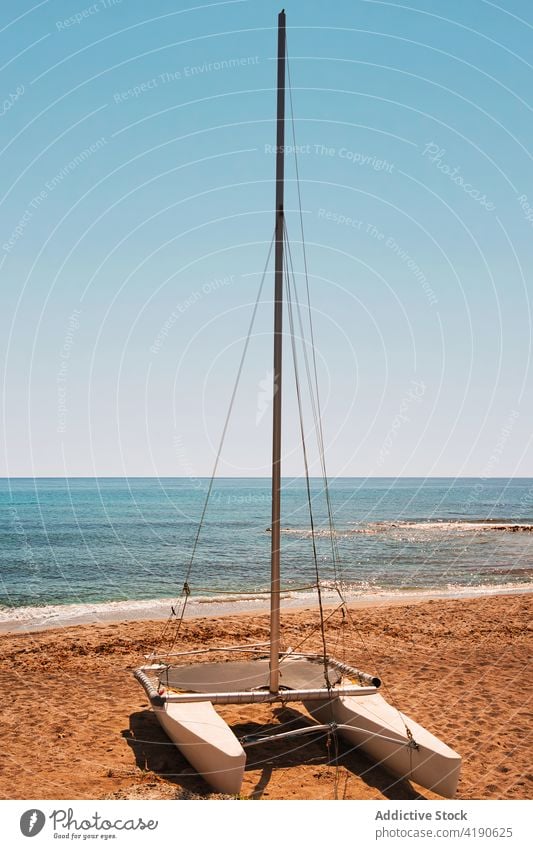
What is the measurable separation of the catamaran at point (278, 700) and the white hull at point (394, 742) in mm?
10

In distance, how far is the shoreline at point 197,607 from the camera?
19.1 metres

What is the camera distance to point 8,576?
92.7 feet

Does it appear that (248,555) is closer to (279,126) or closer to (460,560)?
(460,560)

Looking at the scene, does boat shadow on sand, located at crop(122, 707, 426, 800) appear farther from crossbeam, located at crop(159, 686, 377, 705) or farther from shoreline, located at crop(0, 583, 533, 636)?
shoreline, located at crop(0, 583, 533, 636)

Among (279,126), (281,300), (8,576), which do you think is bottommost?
(8,576)

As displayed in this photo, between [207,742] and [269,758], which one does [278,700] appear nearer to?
[269,758]

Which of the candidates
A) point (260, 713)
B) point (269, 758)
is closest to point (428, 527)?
point (260, 713)

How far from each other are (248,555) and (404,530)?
1925 centimetres

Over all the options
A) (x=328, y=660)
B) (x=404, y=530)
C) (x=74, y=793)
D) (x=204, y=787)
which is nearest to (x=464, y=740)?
(x=328, y=660)

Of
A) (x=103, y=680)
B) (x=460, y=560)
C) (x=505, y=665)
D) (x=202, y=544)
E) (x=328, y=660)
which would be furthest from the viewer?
(x=202, y=544)

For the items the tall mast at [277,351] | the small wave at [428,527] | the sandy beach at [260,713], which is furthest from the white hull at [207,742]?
the small wave at [428,527]

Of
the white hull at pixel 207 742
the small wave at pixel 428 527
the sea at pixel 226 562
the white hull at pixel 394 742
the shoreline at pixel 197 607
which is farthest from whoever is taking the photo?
the small wave at pixel 428 527

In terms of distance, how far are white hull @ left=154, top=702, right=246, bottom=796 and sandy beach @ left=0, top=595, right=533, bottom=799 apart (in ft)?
0.65

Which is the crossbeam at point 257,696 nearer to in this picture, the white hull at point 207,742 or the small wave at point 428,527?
the white hull at point 207,742
